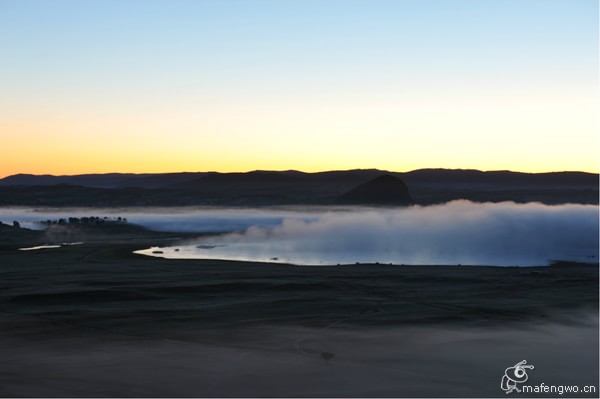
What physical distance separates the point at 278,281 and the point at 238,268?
658 cm

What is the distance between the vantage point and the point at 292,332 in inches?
825

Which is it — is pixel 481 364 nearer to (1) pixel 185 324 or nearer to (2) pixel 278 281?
(1) pixel 185 324

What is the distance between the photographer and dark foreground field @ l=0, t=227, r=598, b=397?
15852 mm

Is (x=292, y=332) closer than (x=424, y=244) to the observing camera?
Yes

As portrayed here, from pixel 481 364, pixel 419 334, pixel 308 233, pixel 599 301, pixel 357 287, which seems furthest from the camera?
pixel 308 233

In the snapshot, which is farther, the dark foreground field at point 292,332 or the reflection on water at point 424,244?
the reflection on water at point 424,244

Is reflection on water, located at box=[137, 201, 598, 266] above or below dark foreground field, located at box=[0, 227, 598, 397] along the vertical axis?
above

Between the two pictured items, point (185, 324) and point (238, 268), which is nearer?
point (185, 324)

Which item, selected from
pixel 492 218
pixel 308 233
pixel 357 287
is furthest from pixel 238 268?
pixel 492 218

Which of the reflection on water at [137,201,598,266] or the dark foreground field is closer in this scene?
the dark foreground field

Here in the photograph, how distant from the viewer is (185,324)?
22.3 metres

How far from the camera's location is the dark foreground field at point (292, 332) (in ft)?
52.0

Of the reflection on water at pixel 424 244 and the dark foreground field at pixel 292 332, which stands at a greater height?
the reflection on water at pixel 424 244

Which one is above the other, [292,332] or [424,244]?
[424,244]
